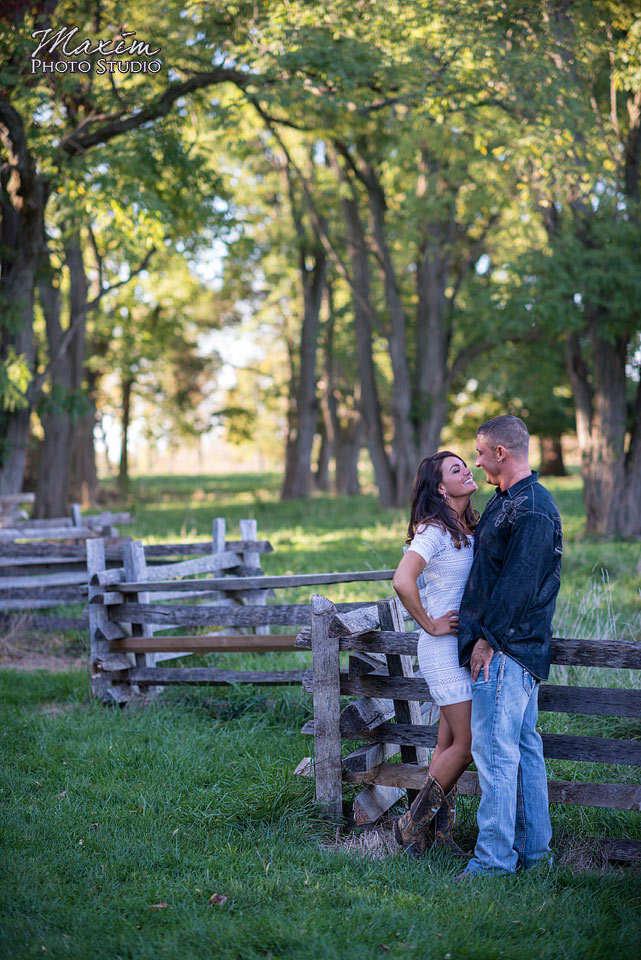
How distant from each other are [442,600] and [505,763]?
0.81 metres

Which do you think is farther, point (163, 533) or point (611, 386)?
point (163, 533)

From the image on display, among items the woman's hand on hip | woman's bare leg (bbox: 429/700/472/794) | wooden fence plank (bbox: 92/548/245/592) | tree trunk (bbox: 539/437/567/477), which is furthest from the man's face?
tree trunk (bbox: 539/437/567/477)

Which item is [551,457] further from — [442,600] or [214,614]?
[442,600]

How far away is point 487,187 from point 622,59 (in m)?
7.80

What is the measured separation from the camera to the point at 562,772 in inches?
223

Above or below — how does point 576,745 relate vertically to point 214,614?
below

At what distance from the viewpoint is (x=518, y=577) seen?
396cm

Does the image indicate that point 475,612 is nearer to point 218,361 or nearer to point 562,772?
point 562,772

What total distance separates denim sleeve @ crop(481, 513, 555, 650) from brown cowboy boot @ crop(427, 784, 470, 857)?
1.04 meters

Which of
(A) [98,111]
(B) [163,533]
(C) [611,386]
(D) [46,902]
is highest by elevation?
(A) [98,111]

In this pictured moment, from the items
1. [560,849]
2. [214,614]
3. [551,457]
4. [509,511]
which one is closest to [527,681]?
[509,511]

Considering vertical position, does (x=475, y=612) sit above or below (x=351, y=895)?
above

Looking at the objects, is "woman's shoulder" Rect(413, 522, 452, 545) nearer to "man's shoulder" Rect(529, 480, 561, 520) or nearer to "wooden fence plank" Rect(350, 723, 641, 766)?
"man's shoulder" Rect(529, 480, 561, 520)

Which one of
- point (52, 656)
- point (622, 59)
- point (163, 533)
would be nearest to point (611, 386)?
point (622, 59)
